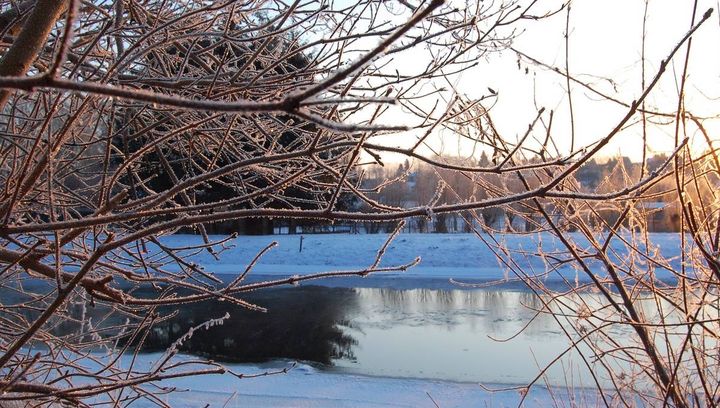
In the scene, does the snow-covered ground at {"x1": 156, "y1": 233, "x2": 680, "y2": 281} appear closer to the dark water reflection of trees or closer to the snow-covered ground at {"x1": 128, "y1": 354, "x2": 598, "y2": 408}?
the dark water reflection of trees

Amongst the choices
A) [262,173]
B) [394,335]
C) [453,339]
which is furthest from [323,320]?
[262,173]

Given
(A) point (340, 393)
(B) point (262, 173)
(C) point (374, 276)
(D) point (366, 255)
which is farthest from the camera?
(D) point (366, 255)

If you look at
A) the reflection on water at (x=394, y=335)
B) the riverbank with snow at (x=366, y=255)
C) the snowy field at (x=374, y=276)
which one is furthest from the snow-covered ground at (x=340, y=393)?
the riverbank with snow at (x=366, y=255)

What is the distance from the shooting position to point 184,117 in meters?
2.98

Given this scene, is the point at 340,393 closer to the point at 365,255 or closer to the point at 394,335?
the point at 394,335

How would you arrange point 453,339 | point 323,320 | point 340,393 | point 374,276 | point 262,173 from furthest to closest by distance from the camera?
point 374,276, point 323,320, point 453,339, point 340,393, point 262,173

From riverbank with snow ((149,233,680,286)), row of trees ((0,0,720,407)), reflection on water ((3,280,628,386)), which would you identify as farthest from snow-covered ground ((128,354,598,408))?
riverbank with snow ((149,233,680,286))

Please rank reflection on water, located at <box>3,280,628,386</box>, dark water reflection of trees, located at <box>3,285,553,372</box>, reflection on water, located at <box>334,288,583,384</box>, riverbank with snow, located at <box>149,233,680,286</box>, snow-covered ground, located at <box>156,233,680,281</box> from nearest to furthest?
reflection on water, located at <box>334,288,583,384</box> → reflection on water, located at <box>3,280,628,386</box> → dark water reflection of trees, located at <box>3,285,553,372</box> → riverbank with snow, located at <box>149,233,680,286</box> → snow-covered ground, located at <box>156,233,680,281</box>

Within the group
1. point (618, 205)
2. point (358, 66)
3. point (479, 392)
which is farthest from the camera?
point (479, 392)

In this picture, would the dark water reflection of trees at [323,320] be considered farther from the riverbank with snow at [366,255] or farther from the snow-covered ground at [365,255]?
the snow-covered ground at [365,255]

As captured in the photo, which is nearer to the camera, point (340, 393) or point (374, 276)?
point (340, 393)

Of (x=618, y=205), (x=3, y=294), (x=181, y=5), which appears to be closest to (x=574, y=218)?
(x=618, y=205)

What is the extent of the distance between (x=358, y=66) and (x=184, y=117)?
2.44 meters

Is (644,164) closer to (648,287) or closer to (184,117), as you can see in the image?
(648,287)
